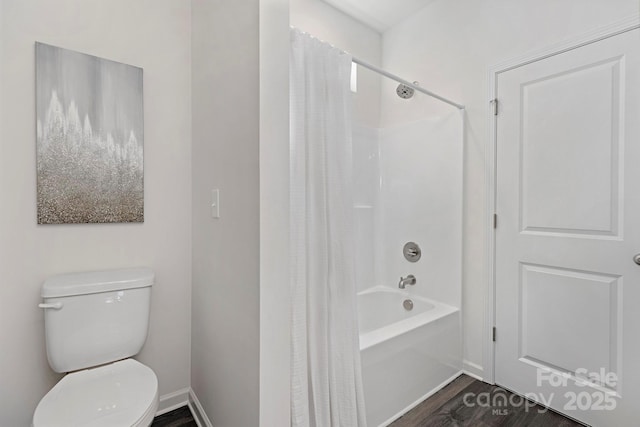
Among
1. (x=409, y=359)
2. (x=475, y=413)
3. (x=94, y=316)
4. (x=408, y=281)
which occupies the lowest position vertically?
(x=475, y=413)

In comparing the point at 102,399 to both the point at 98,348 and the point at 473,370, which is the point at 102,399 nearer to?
the point at 98,348

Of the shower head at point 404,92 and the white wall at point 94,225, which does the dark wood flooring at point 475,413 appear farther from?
the shower head at point 404,92

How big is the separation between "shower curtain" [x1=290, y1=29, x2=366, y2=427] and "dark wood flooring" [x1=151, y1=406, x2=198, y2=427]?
791 millimetres

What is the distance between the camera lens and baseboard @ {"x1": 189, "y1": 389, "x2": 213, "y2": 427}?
1527mm

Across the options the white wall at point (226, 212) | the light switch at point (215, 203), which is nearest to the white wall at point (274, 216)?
the white wall at point (226, 212)

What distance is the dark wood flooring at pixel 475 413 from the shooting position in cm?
162

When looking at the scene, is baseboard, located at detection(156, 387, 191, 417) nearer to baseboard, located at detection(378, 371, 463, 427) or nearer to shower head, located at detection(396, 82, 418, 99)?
baseboard, located at detection(378, 371, 463, 427)

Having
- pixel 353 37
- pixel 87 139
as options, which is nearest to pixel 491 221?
pixel 353 37

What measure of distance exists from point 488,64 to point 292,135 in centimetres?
162

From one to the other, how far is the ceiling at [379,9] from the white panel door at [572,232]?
1.00 metres

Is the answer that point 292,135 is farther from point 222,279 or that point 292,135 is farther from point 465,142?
point 465,142

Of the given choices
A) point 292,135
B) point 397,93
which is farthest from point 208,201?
point 397,93

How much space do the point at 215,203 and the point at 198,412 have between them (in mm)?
1145

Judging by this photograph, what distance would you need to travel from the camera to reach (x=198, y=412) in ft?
5.31
